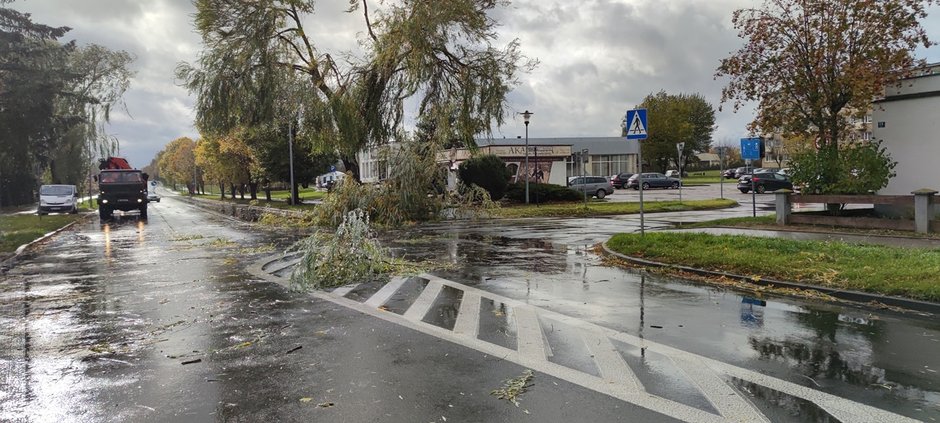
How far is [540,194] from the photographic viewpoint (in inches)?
1336

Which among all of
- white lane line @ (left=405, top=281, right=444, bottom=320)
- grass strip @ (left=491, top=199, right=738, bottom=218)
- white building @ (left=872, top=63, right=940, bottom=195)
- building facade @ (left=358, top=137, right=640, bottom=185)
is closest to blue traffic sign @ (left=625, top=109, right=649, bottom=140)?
building facade @ (left=358, top=137, right=640, bottom=185)

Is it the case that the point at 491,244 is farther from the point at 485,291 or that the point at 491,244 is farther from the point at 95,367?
the point at 95,367

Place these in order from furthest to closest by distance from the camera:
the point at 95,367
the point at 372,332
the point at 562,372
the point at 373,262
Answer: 1. the point at 373,262
2. the point at 372,332
3. the point at 95,367
4. the point at 562,372

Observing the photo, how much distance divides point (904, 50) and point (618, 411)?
58.2ft

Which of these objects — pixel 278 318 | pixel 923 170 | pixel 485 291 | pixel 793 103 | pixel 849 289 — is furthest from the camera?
pixel 793 103

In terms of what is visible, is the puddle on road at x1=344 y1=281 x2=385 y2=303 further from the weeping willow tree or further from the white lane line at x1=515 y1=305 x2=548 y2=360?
the weeping willow tree

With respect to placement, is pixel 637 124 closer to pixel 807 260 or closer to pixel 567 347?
pixel 807 260

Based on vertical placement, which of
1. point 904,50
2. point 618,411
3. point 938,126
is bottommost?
point 618,411

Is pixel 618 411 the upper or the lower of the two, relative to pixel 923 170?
lower

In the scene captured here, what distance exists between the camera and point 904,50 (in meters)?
16.7

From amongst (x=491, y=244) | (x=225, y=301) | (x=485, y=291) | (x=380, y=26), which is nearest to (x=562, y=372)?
(x=485, y=291)

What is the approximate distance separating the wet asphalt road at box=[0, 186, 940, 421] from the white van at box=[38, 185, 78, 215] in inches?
1220

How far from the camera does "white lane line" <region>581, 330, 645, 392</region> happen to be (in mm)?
5086

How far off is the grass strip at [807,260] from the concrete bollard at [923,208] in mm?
4350
